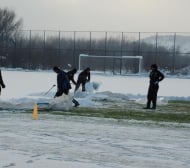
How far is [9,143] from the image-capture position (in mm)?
10844

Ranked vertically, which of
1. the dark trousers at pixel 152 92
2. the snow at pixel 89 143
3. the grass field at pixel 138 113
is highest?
the dark trousers at pixel 152 92

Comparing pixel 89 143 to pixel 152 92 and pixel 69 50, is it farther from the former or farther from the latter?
pixel 69 50

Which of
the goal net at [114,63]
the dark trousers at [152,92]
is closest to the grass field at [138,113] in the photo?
the dark trousers at [152,92]

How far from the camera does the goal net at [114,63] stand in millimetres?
60906

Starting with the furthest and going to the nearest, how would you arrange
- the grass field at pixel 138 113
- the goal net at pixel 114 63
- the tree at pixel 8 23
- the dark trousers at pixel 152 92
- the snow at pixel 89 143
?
Answer: the tree at pixel 8 23 < the goal net at pixel 114 63 < the dark trousers at pixel 152 92 < the grass field at pixel 138 113 < the snow at pixel 89 143

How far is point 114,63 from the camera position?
61.9 metres

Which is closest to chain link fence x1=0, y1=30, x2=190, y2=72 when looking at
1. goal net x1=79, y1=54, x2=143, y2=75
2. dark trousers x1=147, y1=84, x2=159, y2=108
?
goal net x1=79, y1=54, x2=143, y2=75

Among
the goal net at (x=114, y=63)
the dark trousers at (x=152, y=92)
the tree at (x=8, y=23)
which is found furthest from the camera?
the tree at (x=8, y=23)

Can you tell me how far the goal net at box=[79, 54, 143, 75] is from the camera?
6091 cm

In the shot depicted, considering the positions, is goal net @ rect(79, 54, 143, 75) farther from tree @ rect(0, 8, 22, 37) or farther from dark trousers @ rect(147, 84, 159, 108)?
dark trousers @ rect(147, 84, 159, 108)

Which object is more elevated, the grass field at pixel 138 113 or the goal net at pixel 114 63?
the goal net at pixel 114 63

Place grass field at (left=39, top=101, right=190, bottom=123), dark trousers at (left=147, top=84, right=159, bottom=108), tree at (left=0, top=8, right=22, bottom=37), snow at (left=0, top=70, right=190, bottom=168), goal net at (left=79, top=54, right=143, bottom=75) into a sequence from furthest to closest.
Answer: tree at (left=0, top=8, right=22, bottom=37) → goal net at (left=79, top=54, right=143, bottom=75) → dark trousers at (left=147, top=84, right=159, bottom=108) → grass field at (left=39, top=101, right=190, bottom=123) → snow at (left=0, top=70, right=190, bottom=168)

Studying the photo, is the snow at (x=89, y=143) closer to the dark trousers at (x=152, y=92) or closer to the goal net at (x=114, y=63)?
the dark trousers at (x=152, y=92)

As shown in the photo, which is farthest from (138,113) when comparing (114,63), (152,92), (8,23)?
(8,23)
